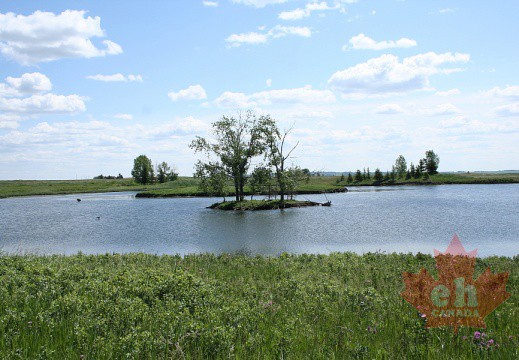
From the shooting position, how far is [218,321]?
891cm

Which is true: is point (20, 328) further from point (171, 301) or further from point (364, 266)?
point (364, 266)

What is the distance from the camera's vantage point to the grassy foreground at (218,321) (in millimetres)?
7625

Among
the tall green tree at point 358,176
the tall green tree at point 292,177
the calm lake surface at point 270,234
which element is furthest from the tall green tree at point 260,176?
the tall green tree at point 358,176

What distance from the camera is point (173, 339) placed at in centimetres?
805

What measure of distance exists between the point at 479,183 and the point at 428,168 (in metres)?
18.2

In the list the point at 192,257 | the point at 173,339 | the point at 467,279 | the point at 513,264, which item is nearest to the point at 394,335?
the point at 467,279

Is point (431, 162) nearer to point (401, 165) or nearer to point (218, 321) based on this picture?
point (401, 165)

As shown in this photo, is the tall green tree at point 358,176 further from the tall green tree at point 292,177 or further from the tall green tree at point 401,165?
the tall green tree at point 292,177

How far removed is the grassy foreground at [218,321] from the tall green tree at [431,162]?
152106mm

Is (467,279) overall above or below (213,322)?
above

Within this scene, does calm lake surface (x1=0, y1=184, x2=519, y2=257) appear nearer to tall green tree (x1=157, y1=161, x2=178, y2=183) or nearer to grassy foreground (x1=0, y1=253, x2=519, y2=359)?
grassy foreground (x1=0, y1=253, x2=519, y2=359)
